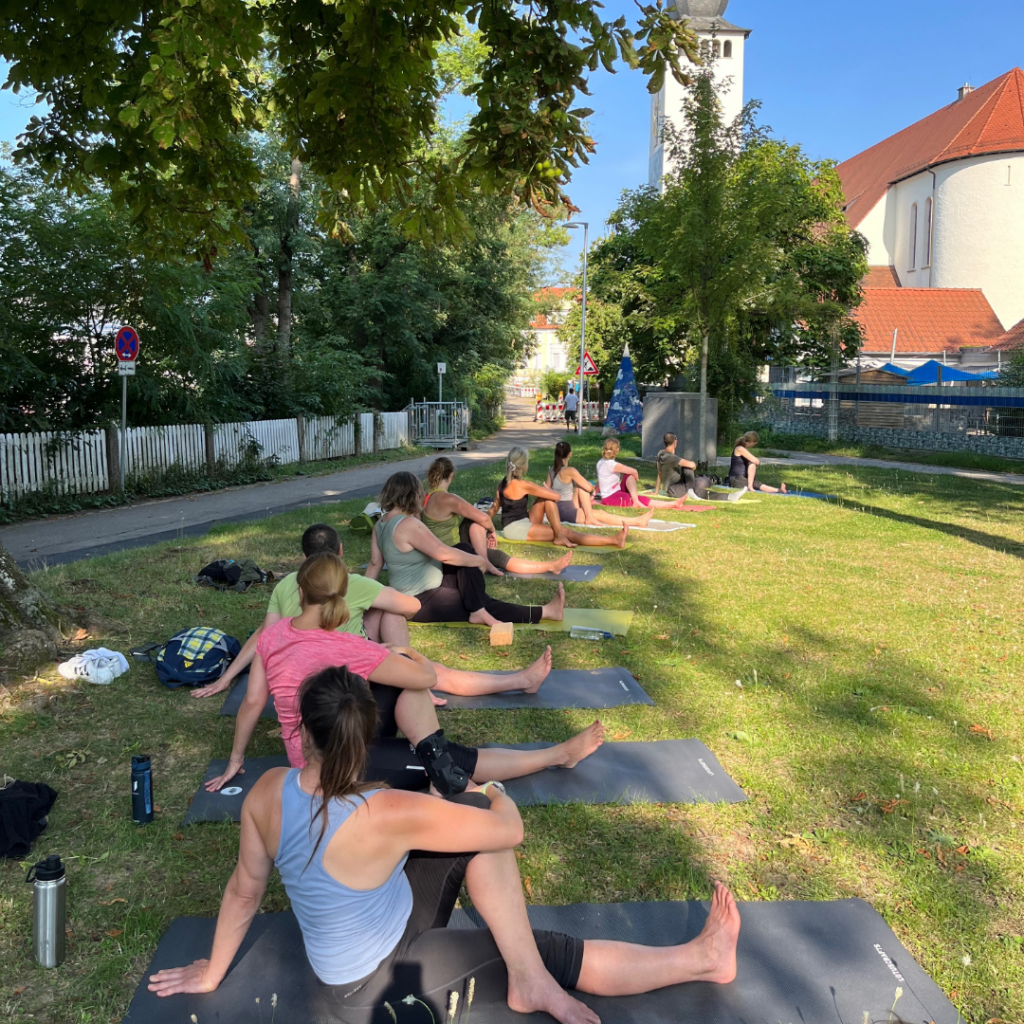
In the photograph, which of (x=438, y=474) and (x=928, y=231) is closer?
(x=438, y=474)

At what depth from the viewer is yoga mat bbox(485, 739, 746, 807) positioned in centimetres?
435

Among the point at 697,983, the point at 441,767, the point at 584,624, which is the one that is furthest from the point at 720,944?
the point at 584,624

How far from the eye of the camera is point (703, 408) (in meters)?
18.5

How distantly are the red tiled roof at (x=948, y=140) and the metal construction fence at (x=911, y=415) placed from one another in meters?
25.7

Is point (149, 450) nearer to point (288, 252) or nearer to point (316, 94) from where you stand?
point (316, 94)

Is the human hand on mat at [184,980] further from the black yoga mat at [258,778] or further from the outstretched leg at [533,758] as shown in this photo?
the outstretched leg at [533,758]

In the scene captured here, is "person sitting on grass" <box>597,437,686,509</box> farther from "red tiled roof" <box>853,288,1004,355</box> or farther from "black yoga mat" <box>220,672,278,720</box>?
"red tiled roof" <box>853,288,1004,355</box>

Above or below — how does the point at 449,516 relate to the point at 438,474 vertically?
below

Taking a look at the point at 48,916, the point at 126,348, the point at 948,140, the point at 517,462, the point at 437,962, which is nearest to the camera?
the point at 437,962

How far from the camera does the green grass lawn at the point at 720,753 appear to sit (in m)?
3.43

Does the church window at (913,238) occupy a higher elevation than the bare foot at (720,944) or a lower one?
higher

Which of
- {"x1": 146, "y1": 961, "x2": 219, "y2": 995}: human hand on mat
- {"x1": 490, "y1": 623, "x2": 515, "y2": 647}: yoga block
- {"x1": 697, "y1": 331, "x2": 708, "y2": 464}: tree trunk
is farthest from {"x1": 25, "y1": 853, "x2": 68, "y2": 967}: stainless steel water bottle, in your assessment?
{"x1": 697, "y1": 331, "x2": 708, "y2": 464}: tree trunk

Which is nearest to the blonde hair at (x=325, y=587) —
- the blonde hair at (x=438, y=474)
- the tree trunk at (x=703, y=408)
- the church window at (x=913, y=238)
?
the blonde hair at (x=438, y=474)

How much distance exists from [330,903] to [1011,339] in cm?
4489
